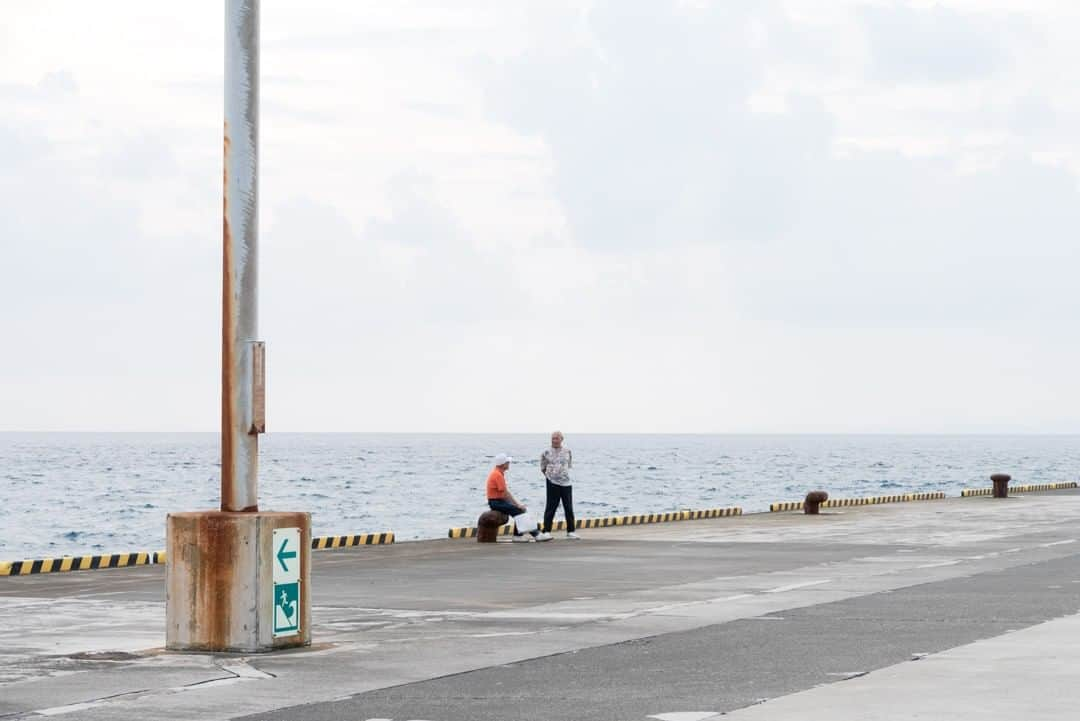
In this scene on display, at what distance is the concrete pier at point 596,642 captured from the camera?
1169cm

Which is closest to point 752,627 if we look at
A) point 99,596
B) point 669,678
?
point 669,678

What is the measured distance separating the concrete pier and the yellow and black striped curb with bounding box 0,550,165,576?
0.56m

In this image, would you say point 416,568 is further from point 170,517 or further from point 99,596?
point 170,517

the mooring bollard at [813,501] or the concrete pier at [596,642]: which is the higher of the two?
the mooring bollard at [813,501]

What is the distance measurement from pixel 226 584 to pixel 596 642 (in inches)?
121

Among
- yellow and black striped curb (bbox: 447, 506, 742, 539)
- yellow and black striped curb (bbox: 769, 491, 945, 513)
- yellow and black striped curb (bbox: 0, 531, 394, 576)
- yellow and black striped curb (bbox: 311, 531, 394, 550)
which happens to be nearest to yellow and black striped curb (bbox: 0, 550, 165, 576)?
yellow and black striped curb (bbox: 0, 531, 394, 576)

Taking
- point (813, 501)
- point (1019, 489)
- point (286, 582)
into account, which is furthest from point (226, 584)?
point (1019, 489)

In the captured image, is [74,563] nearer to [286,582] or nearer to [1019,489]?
[286,582]

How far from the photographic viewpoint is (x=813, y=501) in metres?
41.8

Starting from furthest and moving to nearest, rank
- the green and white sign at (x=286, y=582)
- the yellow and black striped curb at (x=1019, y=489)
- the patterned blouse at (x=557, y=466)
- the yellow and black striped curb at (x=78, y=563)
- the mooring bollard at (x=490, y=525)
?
1. the yellow and black striped curb at (x=1019, y=489)
2. the patterned blouse at (x=557, y=466)
3. the mooring bollard at (x=490, y=525)
4. the yellow and black striped curb at (x=78, y=563)
5. the green and white sign at (x=286, y=582)

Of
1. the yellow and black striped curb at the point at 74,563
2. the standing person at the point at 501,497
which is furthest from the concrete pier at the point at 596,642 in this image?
the standing person at the point at 501,497

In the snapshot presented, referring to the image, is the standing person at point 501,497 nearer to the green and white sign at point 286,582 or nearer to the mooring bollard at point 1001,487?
the green and white sign at point 286,582

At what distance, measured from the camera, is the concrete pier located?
11.7 metres

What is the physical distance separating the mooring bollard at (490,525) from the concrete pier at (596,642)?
2806mm
